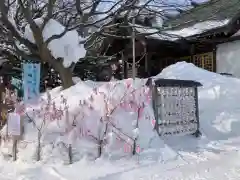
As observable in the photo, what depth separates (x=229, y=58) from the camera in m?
13.5

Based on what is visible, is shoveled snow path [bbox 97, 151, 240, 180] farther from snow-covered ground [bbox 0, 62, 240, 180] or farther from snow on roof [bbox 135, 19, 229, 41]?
snow on roof [bbox 135, 19, 229, 41]

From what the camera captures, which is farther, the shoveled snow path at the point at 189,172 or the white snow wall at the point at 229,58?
the white snow wall at the point at 229,58

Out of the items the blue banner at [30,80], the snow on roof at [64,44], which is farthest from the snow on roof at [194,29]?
the blue banner at [30,80]

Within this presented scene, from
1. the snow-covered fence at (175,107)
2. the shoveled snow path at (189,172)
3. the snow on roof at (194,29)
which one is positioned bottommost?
the shoveled snow path at (189,172)

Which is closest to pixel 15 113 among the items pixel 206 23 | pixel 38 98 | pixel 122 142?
pixel 38 98

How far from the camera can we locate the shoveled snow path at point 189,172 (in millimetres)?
4469

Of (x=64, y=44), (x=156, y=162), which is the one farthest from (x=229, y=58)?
(x=156, y=162)

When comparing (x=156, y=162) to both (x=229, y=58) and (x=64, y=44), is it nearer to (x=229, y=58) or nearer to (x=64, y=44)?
(x=64, y=44)

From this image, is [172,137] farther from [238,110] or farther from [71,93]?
[238,110]

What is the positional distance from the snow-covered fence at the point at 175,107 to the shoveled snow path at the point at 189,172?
4.50 ft

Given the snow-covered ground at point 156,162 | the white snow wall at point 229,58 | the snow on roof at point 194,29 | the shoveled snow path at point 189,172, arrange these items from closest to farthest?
the shoveled snow path at point 189,172
the snow-covered ground at point 156,162
the snow on roof at point 194,29
the white snow wall at point 229,58

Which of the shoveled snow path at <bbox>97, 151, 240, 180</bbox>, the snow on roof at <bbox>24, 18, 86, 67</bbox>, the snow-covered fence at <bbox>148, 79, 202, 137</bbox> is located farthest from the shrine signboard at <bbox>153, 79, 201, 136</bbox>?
the snow on roof at <bbox>24, 18, 86, 67</bbox>

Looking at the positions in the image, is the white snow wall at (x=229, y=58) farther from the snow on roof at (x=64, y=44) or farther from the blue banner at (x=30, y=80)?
the blue banner at (x=30, y=80)

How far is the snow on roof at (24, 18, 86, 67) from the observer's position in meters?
8.18
